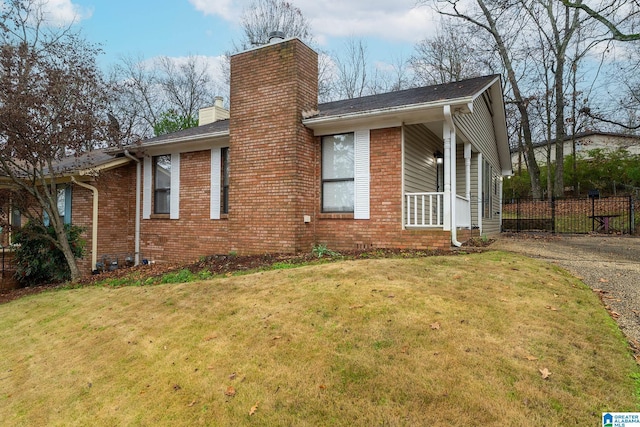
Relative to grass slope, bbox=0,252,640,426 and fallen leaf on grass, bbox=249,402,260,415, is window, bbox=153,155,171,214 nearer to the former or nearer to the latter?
grass slope, bbox=0,252,640,426

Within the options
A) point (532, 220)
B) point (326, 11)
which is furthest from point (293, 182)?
point (326, 11)

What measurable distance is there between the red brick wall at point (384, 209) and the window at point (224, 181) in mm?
3229

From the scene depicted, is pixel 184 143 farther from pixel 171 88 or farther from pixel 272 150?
pixel 171 88

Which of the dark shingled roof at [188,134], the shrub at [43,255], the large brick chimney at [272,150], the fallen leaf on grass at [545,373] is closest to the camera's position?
the fallen leaf on grass at [545,373]

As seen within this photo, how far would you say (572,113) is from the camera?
2302 cm

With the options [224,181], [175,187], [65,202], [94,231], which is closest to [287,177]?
[224,181]

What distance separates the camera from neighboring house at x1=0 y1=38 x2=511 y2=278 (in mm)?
7793

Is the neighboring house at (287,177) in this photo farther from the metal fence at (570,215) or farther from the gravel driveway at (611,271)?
the metal fence at (570,215)

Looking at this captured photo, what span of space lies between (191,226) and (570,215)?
16600 millimetres

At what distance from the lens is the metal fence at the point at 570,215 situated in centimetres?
1537

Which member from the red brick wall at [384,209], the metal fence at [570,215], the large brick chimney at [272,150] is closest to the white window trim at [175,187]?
the large brick chimney at [272,150]

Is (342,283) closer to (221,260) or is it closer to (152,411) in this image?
(152,411)

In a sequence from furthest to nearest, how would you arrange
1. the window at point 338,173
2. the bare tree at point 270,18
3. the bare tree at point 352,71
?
the bare tree at point 352,71
the bare tree at point 270,18
the window at point 338,173

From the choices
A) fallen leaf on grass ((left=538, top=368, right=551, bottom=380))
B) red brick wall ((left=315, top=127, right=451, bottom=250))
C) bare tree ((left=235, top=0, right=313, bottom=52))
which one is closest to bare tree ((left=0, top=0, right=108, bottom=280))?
red brick wall ((left=315, top=127, right=451, bottom=250))
